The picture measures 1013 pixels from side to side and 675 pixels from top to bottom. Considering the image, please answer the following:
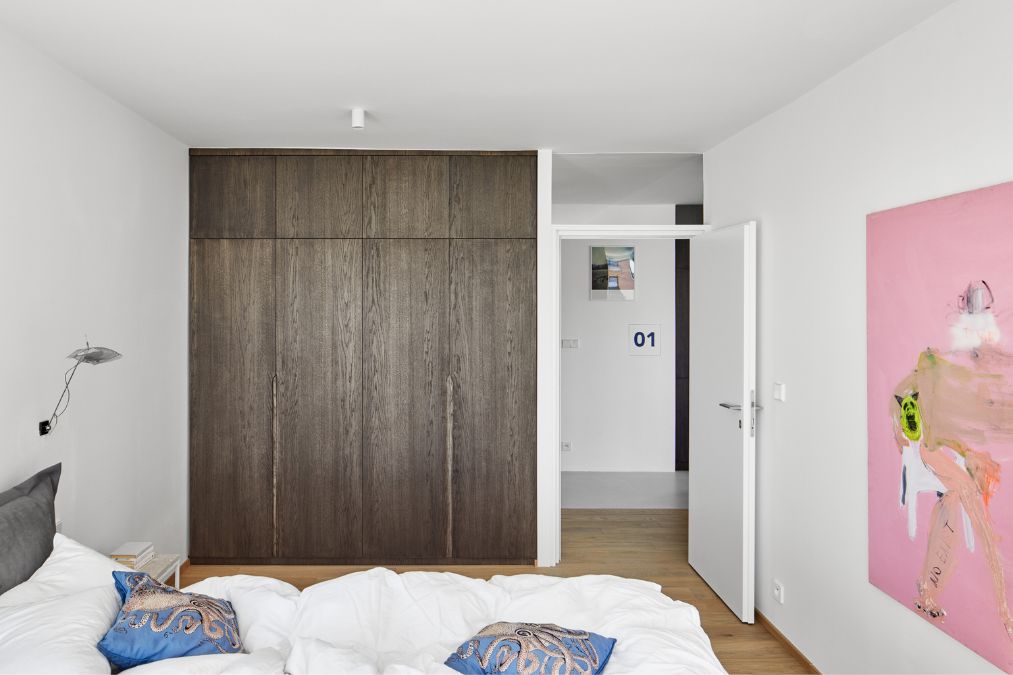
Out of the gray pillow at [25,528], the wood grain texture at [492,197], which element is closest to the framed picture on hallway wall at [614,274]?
the wood grain texture at [492,197]

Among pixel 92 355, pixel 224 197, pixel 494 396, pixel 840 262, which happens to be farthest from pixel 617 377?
pixel 92 355

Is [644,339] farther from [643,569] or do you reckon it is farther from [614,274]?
[643,569]

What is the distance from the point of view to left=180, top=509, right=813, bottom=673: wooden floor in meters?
3.12

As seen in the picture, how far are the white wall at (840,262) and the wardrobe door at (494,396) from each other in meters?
1.37

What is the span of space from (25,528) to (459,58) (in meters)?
2.28

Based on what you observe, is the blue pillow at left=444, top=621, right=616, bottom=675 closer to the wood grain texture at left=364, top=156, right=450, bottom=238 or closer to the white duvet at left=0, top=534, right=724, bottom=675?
the white duvet at left=0, top=534, right=724, bottom=675

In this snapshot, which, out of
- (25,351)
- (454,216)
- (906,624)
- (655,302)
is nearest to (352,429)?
(454,216)

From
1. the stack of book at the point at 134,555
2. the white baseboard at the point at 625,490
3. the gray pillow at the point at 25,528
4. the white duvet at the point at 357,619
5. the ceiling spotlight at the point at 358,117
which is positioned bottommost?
the white baseboard at the point at 625,490

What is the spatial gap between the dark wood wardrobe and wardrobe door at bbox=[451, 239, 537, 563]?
1 cm

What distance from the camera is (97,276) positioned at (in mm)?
3068

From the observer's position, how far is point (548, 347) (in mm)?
4113

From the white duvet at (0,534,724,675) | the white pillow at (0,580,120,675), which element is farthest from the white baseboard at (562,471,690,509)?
the white pillow at (0,580,120,675)

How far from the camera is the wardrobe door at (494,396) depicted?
4.10 metres

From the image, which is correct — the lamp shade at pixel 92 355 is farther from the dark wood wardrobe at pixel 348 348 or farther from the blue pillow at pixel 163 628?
the dark wood wardrobe at pixel 348 348
